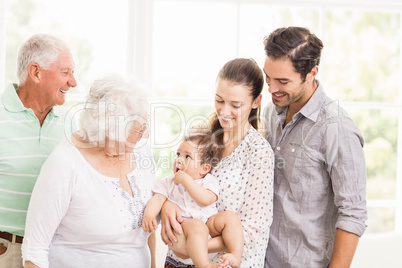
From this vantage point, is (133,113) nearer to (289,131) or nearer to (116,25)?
(289,131)

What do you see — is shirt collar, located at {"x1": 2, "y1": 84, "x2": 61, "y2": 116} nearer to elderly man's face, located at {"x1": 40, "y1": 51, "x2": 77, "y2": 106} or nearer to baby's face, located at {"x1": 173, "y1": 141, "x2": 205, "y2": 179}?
elderly man's face, located at {"x1": 40, "y1": 51, "x2": 77, "y2": 106}

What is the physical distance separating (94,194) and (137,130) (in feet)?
1.01

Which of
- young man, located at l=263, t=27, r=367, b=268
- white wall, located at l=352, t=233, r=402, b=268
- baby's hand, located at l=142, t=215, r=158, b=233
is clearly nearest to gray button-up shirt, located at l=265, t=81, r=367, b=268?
young man, located at l=263, t=27, r=367, b=268

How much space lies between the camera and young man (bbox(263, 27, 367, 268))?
71.1 inches

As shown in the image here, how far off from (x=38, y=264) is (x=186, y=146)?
75 cm

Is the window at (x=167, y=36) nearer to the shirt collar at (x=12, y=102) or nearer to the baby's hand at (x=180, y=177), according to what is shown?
the baby's hand at (x=180, y=177)

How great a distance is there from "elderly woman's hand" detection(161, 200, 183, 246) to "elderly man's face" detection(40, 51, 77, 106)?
0.73 meters

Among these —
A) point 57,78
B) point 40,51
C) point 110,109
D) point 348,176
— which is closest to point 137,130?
point 110,109

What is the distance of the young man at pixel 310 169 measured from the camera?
1.80m

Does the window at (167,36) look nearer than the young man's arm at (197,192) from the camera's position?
No

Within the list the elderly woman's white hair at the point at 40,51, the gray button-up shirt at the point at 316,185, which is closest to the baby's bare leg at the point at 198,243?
the gray button-up shirt at the point at 316,185

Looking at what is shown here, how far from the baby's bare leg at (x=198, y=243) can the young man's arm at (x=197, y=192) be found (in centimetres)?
9

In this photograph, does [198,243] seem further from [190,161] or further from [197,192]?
[190,161]

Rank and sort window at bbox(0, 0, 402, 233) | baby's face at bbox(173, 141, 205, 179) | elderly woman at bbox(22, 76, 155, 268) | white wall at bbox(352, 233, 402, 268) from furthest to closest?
window at bbox(0, 0, 402, 233) < white wall at bbox(352, 233, 402, 268) < baby's face at bbox(173, 141, 205, 179) < elderly woman at bbox(22, 76, 155, 268)
